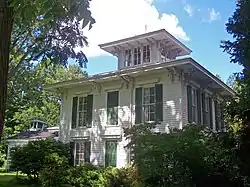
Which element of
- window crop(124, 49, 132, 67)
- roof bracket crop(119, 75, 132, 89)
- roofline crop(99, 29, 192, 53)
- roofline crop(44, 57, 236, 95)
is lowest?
roof bracket crop(119, 75, 132, 89)

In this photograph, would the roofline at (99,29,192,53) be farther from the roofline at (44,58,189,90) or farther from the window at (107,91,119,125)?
the window at (107,91,119,125)

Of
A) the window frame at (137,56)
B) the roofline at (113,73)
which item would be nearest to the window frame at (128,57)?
the window frame at (137,56)

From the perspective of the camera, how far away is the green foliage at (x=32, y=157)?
15906 mm

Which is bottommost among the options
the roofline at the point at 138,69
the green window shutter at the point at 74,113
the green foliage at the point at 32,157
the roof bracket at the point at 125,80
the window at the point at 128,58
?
the green foliage at the point at 32,157

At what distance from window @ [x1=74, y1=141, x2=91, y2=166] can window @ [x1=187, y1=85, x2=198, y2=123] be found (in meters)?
6.26

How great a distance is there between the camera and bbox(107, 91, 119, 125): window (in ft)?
60.0

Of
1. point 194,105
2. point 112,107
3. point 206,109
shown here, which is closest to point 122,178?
point 112,107

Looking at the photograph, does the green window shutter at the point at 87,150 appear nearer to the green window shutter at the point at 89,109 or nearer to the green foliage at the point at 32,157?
the green window shutter at the point at 89,109

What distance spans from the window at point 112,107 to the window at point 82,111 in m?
1.36

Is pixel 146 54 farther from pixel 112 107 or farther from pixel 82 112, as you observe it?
pixel 82 112

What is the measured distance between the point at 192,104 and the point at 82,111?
6.92 m

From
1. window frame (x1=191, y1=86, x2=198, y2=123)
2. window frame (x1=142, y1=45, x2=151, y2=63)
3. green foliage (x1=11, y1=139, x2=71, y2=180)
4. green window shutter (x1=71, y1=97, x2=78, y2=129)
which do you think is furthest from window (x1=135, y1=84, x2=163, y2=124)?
green foliage (x1=11, y1=139, x2=71, y2=180)

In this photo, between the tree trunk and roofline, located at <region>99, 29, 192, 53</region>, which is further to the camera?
roofline, located at <region>99, 29, 192, 53</region>

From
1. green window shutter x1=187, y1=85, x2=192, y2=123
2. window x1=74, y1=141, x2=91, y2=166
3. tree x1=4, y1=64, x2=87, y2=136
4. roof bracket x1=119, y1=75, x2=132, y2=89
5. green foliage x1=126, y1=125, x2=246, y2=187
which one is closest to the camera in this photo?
green foliage x1=126, y1=125, x2=246, y2=187
